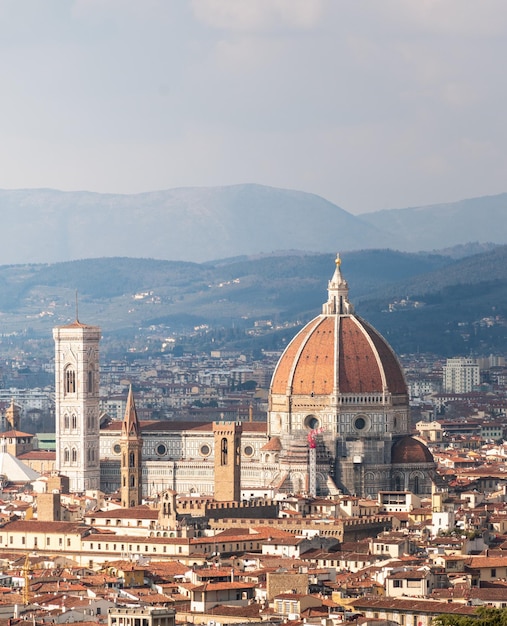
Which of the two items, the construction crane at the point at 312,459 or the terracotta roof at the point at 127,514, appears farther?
the construction crane at the point at 312,459

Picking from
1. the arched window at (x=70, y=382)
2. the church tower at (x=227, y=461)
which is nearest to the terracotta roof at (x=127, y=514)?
the church tower at (x=227, y=461)

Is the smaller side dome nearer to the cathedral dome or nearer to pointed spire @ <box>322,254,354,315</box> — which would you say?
the cathedral dome

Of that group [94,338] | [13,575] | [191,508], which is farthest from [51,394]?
[13,575]

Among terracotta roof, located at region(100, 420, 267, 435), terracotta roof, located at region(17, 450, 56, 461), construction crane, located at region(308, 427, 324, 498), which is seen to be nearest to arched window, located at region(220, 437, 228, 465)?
construction crane, located at region(308, 427, 324, 498)

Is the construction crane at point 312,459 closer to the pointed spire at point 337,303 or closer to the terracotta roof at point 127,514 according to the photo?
the pointed spire at point 337,303

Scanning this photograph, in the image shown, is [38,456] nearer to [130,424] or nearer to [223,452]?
[130,424]

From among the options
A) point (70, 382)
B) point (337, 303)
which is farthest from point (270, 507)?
point (70, 382)
